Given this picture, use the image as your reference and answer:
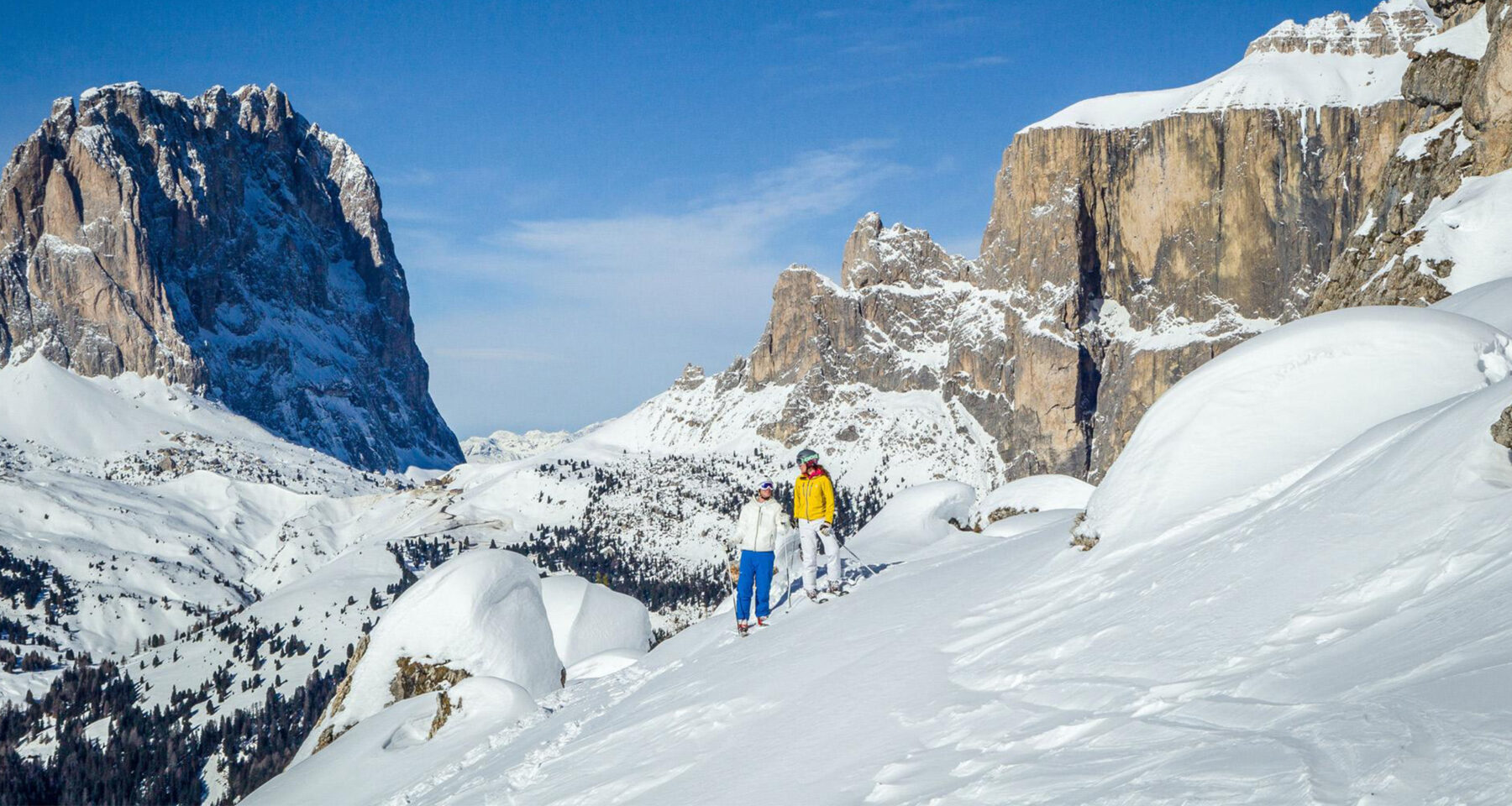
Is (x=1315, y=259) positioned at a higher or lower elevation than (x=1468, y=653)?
higher

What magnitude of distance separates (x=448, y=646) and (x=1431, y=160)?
4263 cm

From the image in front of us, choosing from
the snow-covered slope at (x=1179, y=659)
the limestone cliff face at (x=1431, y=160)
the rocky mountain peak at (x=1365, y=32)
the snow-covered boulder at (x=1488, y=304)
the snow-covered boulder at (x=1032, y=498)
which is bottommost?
the snow-covered slope at (x=1179, y=659)

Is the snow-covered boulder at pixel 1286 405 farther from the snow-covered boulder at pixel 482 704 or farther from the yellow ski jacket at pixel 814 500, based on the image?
the snow-covered boulder at pixel 482 704

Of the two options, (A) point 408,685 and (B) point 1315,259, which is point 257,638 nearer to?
(A) point 408,685

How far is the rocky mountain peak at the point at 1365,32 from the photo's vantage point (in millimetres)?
188875

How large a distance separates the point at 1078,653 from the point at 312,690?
4852 inches

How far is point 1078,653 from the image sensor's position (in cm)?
873

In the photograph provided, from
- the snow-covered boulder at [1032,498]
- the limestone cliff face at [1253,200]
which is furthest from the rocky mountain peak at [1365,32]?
the snow-covered boulder at [1032,498]

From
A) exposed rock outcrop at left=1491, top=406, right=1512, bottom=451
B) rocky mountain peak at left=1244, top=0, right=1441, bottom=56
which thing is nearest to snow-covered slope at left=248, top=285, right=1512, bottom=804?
exposed rock outcrop at left=1491, top=406, right=1512, bottom=451

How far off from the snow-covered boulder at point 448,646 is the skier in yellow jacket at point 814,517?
9711mm

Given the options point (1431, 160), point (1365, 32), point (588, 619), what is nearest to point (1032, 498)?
point (588, 619)

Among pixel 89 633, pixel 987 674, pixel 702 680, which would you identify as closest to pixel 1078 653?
pixel 987 674

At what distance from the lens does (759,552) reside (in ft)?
53.6

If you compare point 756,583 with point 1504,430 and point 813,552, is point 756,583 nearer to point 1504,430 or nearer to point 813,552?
point 813,552
